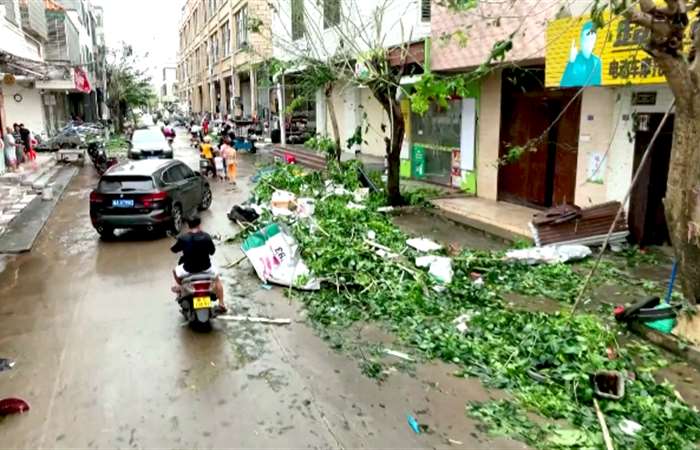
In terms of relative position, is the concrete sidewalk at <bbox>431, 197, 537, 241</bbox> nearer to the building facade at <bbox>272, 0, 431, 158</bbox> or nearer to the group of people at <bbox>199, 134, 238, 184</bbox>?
the building facade at <bbox>272, 0, 431, 158</bbox>

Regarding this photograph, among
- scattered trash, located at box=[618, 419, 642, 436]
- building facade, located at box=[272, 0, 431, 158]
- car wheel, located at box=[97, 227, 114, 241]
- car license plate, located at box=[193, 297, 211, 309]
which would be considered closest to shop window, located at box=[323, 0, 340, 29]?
building facade, located at box=[272, 0, 431, 158]

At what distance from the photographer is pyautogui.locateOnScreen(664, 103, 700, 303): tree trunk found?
6.36 meters

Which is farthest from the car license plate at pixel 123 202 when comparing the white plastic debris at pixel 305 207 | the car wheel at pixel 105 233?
the white plastic debris at pixel 305 207

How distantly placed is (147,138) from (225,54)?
25.0 meters

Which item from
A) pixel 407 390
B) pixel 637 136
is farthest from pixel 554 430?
pixel 637 136

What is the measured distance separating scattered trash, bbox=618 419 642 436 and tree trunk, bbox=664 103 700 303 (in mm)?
2353

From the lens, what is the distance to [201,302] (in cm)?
732

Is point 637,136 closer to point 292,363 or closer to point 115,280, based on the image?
point 292,363

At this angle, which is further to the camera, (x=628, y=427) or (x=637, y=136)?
(x=637, y=136)

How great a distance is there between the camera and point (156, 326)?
7605 mm

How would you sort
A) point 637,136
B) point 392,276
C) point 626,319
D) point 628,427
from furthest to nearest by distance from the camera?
point 637,136
point 392,276
point 626,319
point 628,427

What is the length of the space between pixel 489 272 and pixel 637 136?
13.0ft

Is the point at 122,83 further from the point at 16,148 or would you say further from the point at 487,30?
the point at 487,30

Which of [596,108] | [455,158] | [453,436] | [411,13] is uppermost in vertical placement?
[411,13]
